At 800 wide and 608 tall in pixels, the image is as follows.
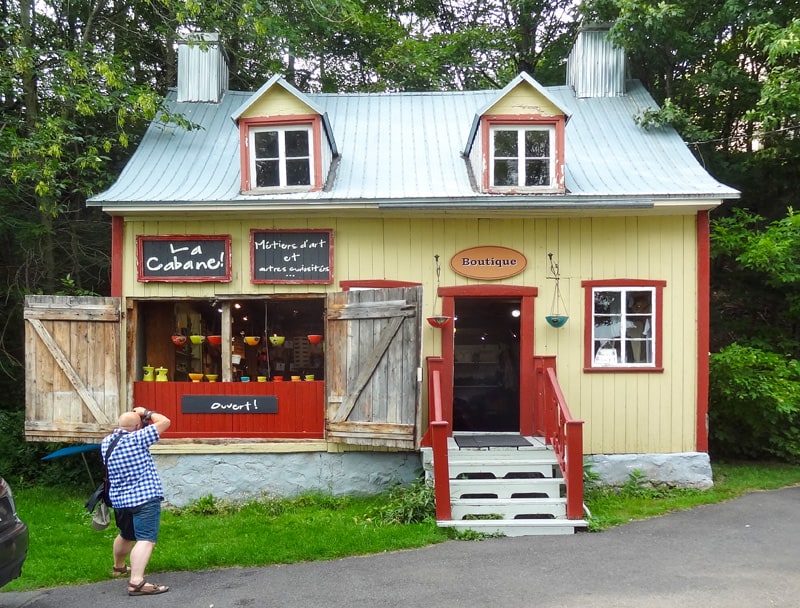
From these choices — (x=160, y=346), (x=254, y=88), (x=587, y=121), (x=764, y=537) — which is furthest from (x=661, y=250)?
(x=254, y=88)

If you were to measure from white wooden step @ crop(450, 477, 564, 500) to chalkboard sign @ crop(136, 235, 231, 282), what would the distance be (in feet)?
14.4

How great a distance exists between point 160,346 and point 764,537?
29.5 ft

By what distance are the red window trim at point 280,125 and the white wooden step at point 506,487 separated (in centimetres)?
459

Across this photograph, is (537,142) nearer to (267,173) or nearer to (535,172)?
(535,172)

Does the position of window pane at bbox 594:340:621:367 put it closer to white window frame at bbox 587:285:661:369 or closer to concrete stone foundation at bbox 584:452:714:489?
white window frame at bbox 587:285:661:369

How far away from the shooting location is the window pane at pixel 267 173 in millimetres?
9547

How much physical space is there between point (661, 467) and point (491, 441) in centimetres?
256

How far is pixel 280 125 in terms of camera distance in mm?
9547

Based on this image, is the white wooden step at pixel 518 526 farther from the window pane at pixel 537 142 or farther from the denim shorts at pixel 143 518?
the window pane at pixel 537 142


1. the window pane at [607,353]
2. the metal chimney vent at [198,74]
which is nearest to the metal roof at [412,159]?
the metal chimney vent at [198,74]

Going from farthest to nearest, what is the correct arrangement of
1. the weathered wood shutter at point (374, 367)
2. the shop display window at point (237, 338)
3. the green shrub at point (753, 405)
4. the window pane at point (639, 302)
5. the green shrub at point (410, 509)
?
the shop display window at point (237, 338) < the green shrub at point (753, 405) < the window pane at point (639, 302) < the weathered wood shutter at point (374, 367) < the green shrub at point (410, 509)

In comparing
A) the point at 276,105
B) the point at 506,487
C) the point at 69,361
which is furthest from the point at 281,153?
the point at 506,487

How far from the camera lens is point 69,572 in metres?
6.34

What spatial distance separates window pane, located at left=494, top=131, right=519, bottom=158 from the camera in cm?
953
